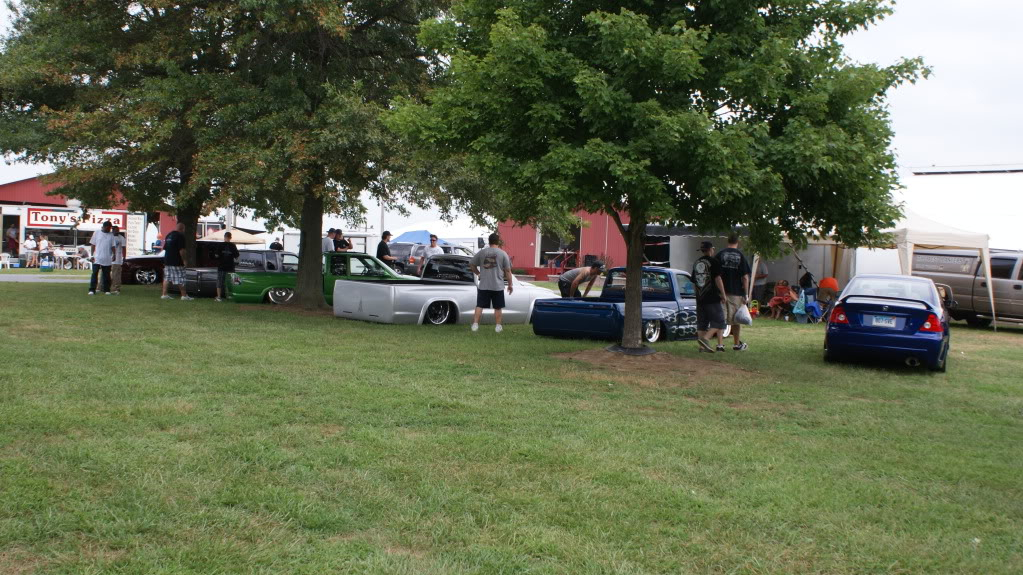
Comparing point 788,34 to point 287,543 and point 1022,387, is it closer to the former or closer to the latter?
point 1022,387

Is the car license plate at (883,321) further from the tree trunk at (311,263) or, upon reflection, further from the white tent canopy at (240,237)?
the white tent canopy at (240,237)

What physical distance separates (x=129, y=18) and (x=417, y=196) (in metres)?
6.70

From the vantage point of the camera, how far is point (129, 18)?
16.6 m

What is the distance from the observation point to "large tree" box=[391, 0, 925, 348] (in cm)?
915

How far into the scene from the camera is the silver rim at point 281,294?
18.2m

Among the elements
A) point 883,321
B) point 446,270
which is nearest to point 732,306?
point 883,321

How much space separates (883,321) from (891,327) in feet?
0.42

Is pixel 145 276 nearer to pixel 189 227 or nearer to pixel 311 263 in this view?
pixel 189 227

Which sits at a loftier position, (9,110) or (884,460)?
(9,110)

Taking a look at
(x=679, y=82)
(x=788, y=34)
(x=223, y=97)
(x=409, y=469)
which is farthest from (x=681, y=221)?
(x=223, y=97)

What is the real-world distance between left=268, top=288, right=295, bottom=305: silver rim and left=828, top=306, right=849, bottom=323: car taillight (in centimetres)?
1115

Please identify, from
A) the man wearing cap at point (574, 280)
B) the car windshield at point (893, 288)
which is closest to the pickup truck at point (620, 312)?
the man wearing cap at point (574, 280)

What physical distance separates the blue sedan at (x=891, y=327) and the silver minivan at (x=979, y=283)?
341 inches

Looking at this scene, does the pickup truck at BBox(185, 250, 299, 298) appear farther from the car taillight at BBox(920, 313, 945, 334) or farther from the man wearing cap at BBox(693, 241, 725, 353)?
the car taillight at BBox(920, 313, 945, 334)
